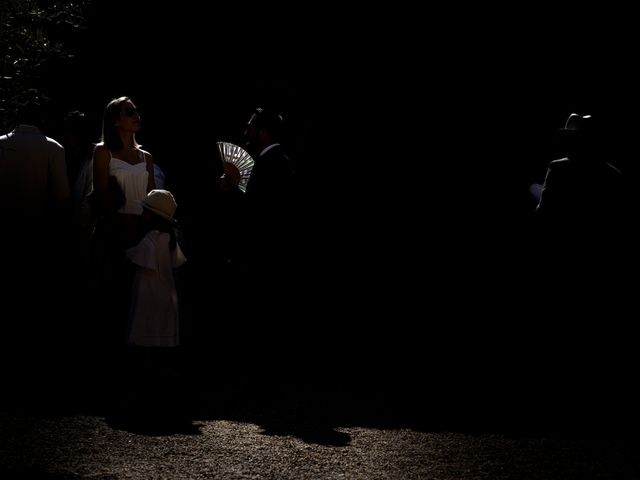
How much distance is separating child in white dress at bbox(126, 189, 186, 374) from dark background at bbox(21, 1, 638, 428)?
11.6 ft

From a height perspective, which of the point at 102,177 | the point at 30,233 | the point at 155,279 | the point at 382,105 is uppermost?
the point at 382,105

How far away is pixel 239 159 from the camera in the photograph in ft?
A: 27.7

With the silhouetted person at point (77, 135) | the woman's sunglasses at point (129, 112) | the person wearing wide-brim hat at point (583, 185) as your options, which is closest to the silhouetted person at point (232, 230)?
the woman's sunglasses at point (129, 112)

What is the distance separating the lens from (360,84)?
10.6 meters

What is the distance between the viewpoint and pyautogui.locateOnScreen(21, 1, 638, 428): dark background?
10.5 m

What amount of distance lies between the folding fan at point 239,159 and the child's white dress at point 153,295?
1586 millimetres

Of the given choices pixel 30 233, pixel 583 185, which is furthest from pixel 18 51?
pixel 583 185

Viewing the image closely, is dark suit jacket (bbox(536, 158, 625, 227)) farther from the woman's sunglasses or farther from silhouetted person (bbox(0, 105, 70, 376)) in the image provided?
silhouetted person (bbox(0, 105, 70, 376))

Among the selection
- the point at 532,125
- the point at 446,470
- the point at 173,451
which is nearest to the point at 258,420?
the point at 173,451

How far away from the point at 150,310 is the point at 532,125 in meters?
5.30

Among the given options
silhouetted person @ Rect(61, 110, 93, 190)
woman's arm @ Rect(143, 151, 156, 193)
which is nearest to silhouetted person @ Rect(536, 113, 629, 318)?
woman's arm @ Rect(143, 151, 156, 193)

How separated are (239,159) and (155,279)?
6.09 feet

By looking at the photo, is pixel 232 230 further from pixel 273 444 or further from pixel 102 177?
pixel 273 444

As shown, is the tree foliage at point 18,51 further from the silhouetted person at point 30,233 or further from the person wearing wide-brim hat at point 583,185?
the person wearing wide-brim hat at point 583,185
